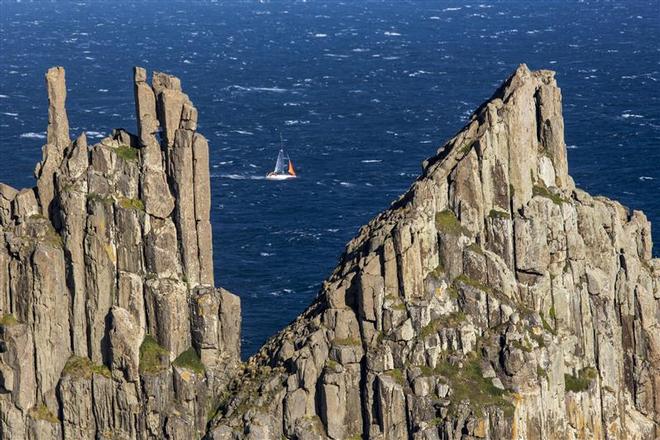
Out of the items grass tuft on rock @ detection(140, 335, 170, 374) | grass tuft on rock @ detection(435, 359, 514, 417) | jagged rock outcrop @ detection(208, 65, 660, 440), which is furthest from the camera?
grass tuft on rock @ detection(140, 335, 170, 374)

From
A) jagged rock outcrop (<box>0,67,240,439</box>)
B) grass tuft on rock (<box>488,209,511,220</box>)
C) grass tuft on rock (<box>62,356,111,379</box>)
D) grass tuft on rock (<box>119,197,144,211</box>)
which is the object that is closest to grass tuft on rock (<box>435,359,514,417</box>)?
grass tuft on rock (<box>488,209,511,220</box>)

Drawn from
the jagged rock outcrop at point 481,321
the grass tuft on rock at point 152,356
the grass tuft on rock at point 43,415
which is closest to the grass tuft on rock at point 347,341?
the jagged rock outcrop at point 481,321

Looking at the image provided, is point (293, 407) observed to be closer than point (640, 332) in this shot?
Yes

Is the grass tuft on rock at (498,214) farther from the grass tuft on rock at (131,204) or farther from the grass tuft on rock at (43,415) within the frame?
the grass tuft on rock at (43,415)

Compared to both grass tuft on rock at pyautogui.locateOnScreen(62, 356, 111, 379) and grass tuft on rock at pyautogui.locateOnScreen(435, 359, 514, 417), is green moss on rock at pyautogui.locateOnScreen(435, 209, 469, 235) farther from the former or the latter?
grass tuft on rock at pyautogui.locateOnScreen(62, 356, 111, 379)

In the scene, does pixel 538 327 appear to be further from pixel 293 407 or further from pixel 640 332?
pixel 293 407

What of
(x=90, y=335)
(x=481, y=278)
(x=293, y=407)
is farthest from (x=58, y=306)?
(x=481, y=278)
